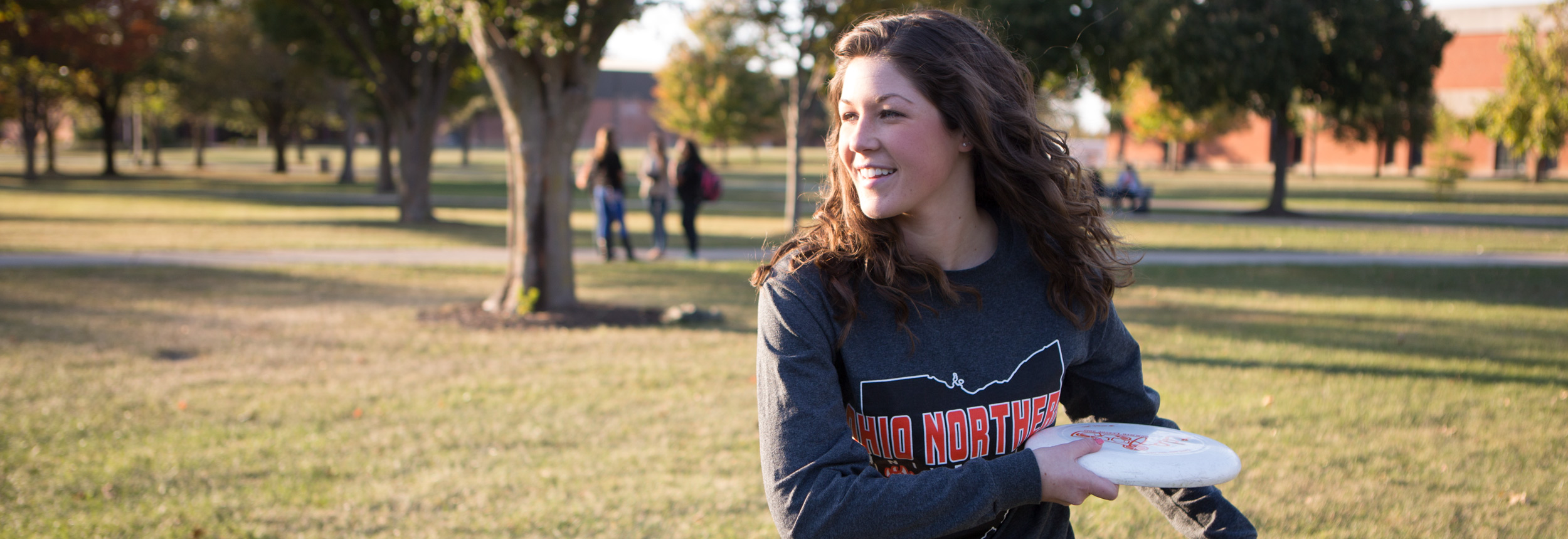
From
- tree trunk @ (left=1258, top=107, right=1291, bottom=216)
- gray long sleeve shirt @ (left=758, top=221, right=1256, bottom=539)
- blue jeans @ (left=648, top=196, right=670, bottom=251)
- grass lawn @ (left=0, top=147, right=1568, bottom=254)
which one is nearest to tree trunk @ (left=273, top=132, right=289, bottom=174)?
grass lawn @ (left=0, top=147, right=1568, bottom=254)

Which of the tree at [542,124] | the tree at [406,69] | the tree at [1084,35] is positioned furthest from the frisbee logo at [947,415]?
the tree at [1084,35]

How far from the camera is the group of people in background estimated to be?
574 inches

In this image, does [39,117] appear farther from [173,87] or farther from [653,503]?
[653,503]

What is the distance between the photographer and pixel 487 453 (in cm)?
562

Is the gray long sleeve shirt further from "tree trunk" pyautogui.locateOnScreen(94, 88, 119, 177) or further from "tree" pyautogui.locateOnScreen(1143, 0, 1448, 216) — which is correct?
"tree trunk" pyautogui.locateOnScreen(94, 88, 119, 177)

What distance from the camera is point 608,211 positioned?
14.6 metres

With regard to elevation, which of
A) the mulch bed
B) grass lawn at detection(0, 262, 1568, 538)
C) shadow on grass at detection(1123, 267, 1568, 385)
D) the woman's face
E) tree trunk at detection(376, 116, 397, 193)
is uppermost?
tree trunk at detection(376, 116, 397, 193)

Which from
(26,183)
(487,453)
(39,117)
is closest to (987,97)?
(487,453)

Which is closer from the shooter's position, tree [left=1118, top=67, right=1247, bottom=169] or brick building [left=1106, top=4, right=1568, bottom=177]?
tree [left=1118, top=67, right=1247, bottom=169]

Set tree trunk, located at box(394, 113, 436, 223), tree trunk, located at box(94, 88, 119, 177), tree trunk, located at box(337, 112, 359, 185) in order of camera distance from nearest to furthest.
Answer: tree trunk, located at box(394, 113, 436, 223)
tree trunk, located at box(337, 112, 359, 185)
tree trunk, located at box(94, 88, 119, 177)

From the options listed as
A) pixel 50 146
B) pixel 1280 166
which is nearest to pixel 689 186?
pixel 1280 166

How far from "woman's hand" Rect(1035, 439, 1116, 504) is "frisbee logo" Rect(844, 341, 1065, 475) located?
0.53 ft

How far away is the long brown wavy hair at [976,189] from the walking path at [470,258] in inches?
491

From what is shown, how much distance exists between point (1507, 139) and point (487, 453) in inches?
1043
